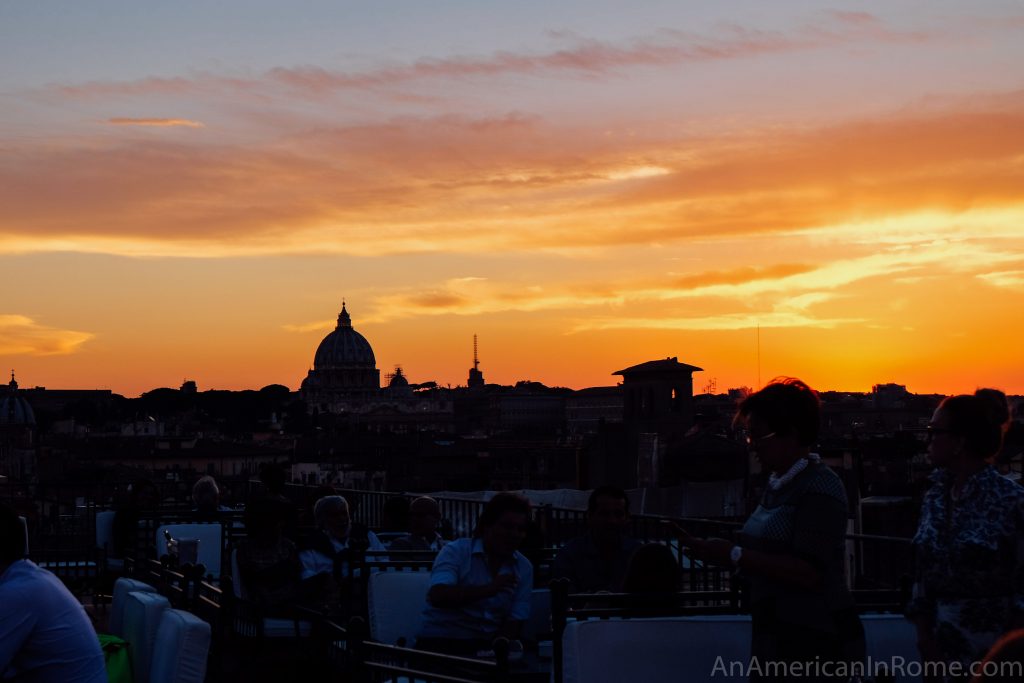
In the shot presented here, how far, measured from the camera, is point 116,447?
100312 mm

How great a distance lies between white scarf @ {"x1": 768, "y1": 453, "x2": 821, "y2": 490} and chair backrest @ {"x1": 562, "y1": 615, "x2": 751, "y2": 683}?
463 millimetres

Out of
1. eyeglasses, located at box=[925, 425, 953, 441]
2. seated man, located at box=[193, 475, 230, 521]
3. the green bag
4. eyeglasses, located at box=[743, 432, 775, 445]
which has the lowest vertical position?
the green bag

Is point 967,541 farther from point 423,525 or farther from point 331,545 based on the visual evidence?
point 423,525

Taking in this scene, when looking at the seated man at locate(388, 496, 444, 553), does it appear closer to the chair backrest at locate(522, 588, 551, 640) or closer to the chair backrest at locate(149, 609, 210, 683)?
the chair backrest at locate(522, 588, 551, 640)

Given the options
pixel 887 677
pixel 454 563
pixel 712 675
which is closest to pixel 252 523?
pixel 454 563

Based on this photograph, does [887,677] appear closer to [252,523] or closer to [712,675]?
[712,675]

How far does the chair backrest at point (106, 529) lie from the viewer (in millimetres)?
9711

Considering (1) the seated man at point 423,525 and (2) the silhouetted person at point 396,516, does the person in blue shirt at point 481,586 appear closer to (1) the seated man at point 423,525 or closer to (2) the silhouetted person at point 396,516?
(1) the seated man at point 423,525

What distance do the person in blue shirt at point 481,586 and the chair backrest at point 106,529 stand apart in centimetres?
430

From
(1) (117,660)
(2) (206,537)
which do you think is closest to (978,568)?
(1) (117,660)

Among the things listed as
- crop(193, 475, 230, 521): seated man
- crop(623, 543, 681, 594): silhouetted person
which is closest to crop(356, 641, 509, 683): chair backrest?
crop(623, 543, 681, 594): silhouetted person

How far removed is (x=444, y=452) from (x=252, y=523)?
8600 centimetres

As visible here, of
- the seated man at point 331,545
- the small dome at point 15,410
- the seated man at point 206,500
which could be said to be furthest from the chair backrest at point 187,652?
the small dome at point 15,410

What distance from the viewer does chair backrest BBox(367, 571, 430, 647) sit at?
19.5 ft
